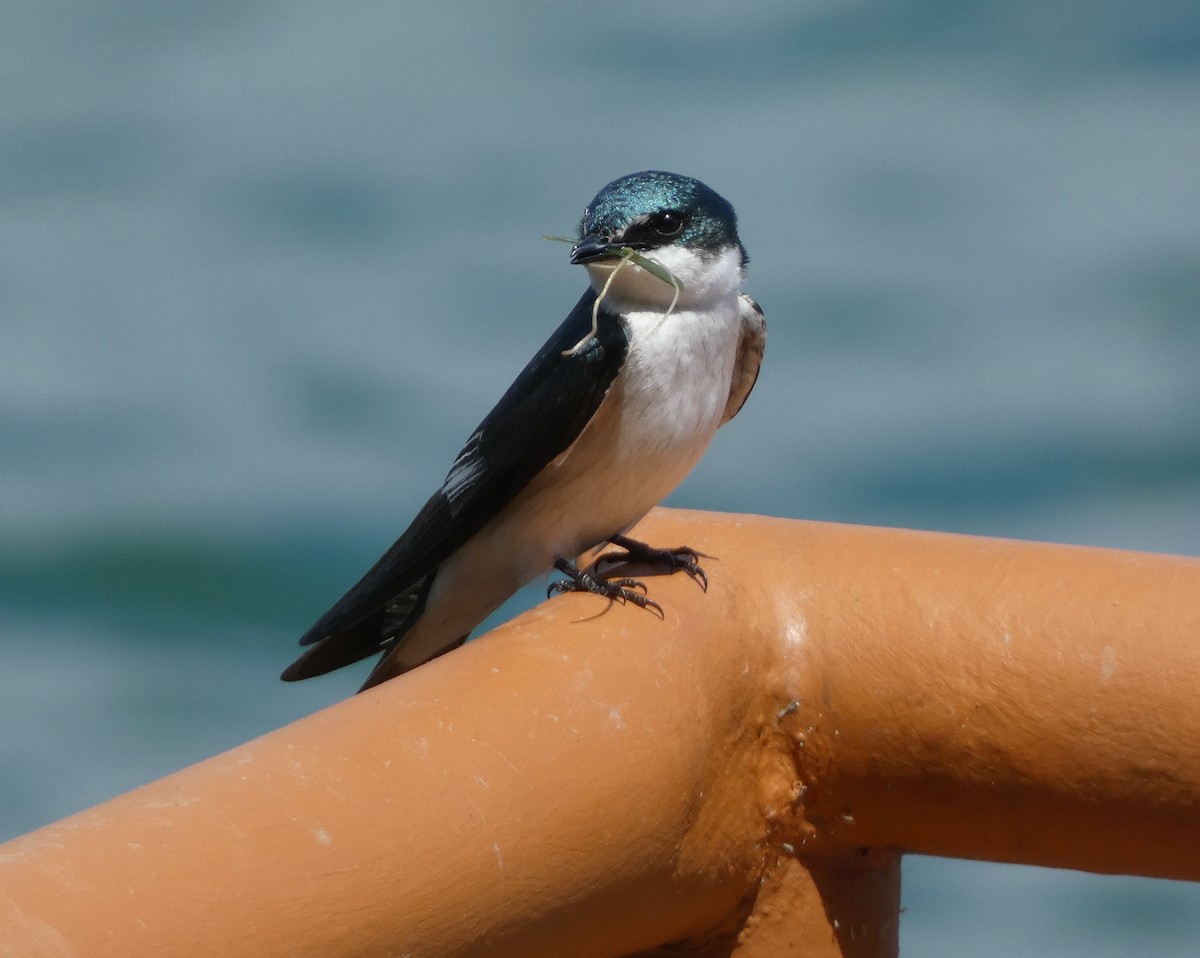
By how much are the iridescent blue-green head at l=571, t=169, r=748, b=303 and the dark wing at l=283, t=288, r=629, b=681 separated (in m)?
0.11

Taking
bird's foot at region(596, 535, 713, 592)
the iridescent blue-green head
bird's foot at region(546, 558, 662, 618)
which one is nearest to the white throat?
the iridescent blue-green head

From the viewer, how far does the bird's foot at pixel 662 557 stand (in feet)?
7.29

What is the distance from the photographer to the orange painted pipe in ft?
4.82

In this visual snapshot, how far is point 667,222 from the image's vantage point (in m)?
2.83

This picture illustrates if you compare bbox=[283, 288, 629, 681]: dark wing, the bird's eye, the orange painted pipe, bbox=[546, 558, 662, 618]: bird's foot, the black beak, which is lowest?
the orange painted pipe

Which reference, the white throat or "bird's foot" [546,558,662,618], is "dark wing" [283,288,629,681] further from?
"bird's foot" [546,558,662,618]

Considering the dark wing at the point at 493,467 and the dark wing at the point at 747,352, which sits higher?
the dark wing at the point at 747,352

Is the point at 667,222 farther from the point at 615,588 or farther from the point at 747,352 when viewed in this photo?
the point at 615,588

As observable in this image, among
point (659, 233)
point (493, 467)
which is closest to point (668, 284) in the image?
point (659, 233)

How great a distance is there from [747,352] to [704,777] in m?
1.17

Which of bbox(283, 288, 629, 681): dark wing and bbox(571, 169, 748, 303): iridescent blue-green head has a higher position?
bbox(571, 169, 748, 303): iridescent blue-green head

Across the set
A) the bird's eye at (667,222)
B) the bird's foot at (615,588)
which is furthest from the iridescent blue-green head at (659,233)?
the bird's foot at (615,588)

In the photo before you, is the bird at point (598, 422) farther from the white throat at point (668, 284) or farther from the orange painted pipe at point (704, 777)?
the orange painted pipe at point (704, 777)

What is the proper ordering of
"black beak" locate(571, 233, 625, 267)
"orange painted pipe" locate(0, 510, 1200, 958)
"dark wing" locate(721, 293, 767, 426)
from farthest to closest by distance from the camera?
"dark wing" locate(721, 293, 767, 426) < "black beak" locate(571, 233, 625, 267) < "orange painted pipe" locate(0, 510, 1200, 958)
